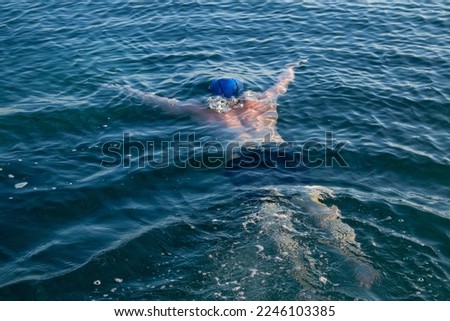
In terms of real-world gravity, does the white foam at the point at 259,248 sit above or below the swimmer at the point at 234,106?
below

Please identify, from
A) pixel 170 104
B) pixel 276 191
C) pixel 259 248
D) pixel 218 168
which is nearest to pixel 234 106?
pixel 170 104

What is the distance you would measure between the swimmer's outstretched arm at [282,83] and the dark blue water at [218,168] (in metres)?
0.27

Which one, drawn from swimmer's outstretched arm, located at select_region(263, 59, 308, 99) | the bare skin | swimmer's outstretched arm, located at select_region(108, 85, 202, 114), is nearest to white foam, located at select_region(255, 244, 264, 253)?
the bare skin

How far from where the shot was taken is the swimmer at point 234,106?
1362 centimetres

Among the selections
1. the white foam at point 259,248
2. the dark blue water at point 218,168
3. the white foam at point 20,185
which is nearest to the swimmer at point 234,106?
the dark blue water at point 218,168

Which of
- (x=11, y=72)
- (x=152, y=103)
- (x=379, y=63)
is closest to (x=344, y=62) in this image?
(x=379, y=63)

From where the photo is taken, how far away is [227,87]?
1454 cm

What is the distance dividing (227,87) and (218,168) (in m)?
3.37

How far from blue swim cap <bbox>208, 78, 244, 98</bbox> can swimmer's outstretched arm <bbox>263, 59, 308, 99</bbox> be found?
86 cm

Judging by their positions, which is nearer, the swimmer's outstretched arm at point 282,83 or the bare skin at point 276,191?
the bare skin at point 276,191

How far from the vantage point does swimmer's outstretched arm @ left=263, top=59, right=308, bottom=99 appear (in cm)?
1504

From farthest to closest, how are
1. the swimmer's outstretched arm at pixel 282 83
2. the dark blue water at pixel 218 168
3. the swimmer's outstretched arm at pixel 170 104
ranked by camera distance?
the swimmer's outstretched arm at pixel 282 83
the swimmer's outstretched arm at pixel 170 104
the dark blue water at pixel 218 168

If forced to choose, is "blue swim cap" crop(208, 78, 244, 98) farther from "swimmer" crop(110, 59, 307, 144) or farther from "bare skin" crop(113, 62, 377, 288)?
"bare skin" crop(113, 62, 377, 288)

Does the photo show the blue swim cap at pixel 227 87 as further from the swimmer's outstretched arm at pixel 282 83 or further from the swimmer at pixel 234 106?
the swimmer's outstretched arm at pixel 282 83
